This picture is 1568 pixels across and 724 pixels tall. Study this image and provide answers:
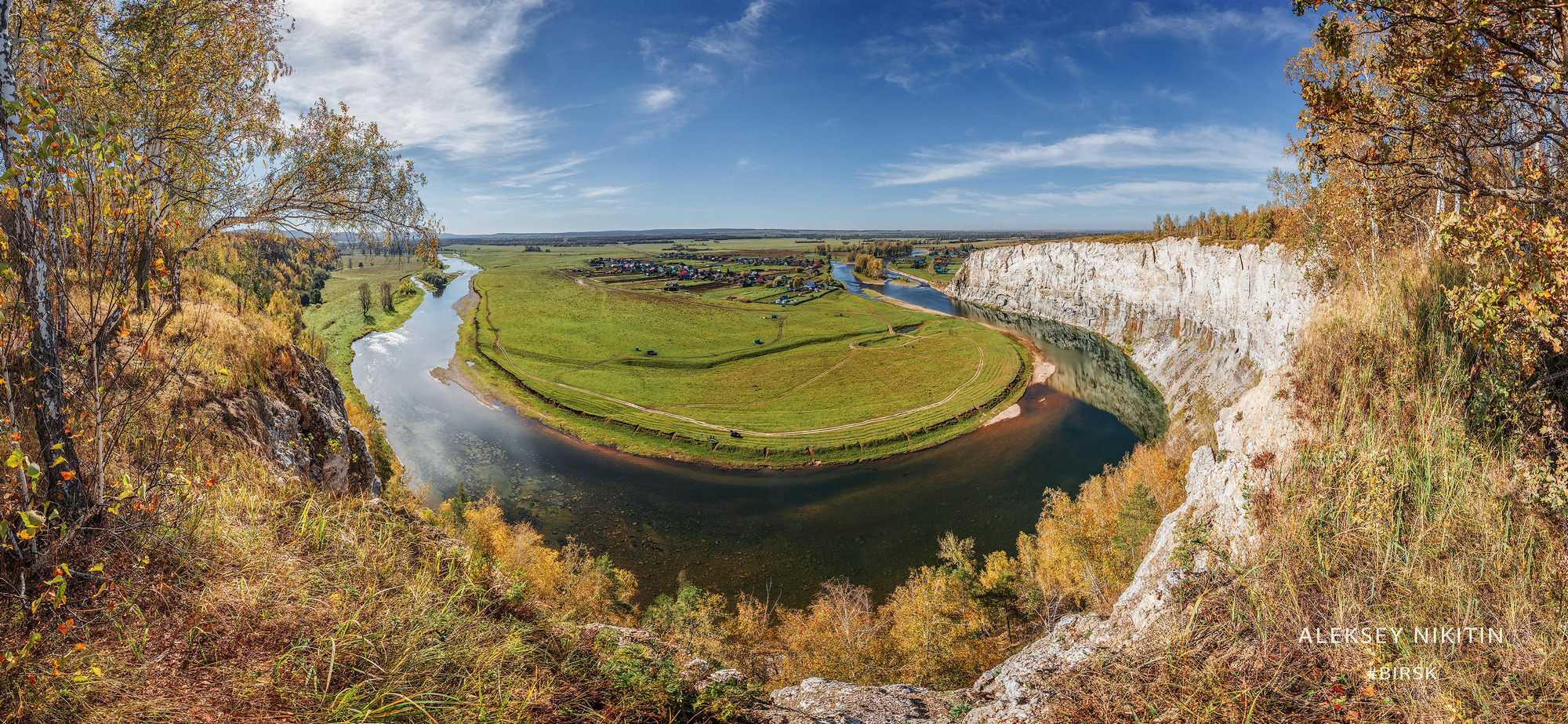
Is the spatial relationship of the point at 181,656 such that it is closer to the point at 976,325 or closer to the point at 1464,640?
the point at 1464,640

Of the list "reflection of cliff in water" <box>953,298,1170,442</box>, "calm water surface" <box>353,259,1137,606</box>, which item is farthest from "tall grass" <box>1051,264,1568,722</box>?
"reflection of cliff in water" <box>953,298,1170,442</box>

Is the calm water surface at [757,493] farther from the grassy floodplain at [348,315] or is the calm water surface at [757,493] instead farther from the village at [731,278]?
the village at [731,278]

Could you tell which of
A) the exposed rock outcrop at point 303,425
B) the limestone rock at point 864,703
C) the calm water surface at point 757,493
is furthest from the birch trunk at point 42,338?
the calm water surface at point 757,493

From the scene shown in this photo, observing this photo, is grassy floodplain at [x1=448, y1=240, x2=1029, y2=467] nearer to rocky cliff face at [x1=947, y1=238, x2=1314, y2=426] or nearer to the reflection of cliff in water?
the reflection of cliff in water

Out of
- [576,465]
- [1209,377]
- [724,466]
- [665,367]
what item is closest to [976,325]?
[1209,377]

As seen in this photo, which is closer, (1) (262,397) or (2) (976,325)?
(1) (262,397)

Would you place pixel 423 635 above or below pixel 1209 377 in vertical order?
above
